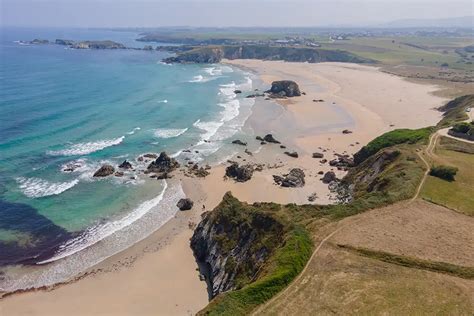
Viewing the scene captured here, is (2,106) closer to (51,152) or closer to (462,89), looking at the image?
(51,152)

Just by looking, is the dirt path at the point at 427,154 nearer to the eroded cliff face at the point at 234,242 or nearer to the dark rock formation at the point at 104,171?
the eroded cliff face at the point at 234,242

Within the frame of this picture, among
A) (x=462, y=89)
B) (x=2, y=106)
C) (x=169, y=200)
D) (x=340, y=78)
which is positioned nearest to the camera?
(x=169, y=200)

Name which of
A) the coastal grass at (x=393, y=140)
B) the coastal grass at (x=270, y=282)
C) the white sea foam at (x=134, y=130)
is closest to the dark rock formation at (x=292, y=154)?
the coastal grass at (x=393, y=140)

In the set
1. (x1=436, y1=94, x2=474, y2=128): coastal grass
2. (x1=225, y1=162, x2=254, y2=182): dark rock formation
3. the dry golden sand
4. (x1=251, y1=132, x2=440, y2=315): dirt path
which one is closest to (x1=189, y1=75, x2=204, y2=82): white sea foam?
(x1=436, y1=94, x2=474, y2=128): coastal grass

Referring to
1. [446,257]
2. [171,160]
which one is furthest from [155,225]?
[446,257]

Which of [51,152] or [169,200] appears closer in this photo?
[169,200]

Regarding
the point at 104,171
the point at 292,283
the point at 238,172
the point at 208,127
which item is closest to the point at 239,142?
the point at 208,127
